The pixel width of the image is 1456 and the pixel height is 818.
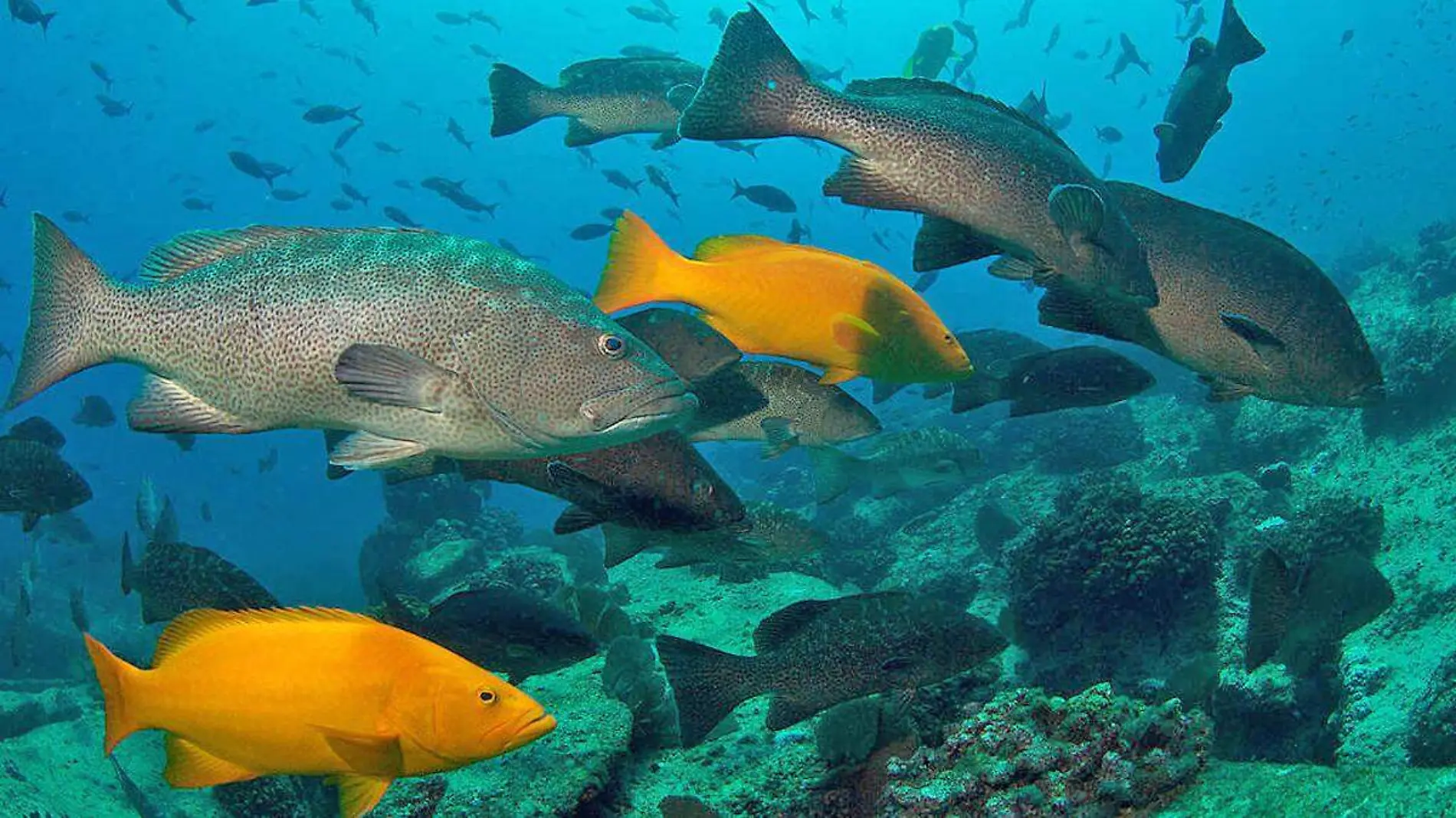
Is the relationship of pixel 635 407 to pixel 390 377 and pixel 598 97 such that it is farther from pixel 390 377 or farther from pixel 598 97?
pixel 598 97

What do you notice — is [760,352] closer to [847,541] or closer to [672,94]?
[672,94]

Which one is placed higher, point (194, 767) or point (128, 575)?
point (194, 767)

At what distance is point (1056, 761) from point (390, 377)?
112 inches

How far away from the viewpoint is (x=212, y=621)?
2.45m

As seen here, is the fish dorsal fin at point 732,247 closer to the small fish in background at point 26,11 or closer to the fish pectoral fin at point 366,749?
the fish pectoral fin at point 366,749

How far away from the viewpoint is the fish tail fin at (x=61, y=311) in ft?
9.32

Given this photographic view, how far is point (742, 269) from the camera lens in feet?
11.3

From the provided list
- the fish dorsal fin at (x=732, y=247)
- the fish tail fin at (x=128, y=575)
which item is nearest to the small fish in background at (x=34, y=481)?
the fish tail fin at (x=128, y=575)

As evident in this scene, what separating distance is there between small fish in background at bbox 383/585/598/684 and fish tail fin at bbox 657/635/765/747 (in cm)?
64

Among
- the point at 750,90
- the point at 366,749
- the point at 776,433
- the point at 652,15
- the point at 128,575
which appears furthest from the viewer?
the point at 652,15

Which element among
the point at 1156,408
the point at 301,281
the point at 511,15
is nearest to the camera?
the point at 301,281

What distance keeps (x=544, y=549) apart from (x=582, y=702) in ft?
39.2

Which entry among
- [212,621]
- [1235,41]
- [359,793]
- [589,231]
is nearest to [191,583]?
[212,621]

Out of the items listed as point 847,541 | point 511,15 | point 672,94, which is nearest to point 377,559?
point 847,541
